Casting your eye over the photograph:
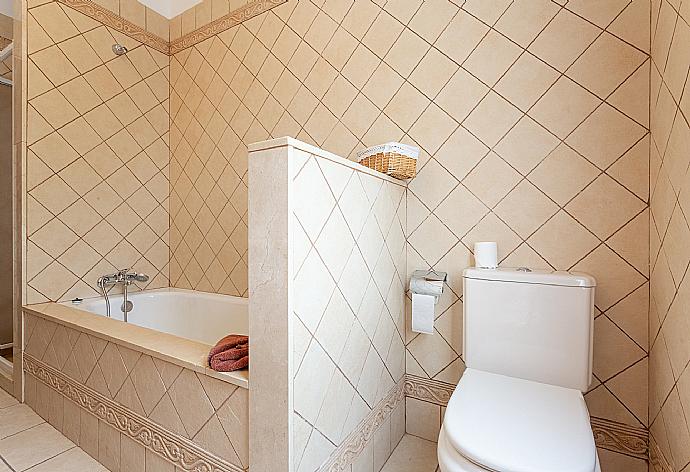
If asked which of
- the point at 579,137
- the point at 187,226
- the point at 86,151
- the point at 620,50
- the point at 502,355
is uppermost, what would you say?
the point at 620,50

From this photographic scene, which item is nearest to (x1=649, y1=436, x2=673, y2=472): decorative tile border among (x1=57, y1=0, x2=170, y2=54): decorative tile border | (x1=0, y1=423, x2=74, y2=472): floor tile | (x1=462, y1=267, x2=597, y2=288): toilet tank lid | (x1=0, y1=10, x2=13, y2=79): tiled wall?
(x1=462, y1=267, x2=597, y2=288): toilet tank lid

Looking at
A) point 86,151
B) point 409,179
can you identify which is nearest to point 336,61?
point 409,179

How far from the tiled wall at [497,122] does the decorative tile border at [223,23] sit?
71mm

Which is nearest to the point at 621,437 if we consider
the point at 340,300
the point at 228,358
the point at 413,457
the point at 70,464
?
the point at 413,457

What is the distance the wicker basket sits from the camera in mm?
1576

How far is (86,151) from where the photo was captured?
2379 millimetres

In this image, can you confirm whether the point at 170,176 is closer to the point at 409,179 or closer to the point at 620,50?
the point at 409,179

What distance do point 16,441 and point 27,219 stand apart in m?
1.15

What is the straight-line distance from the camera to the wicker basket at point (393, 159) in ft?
5.17

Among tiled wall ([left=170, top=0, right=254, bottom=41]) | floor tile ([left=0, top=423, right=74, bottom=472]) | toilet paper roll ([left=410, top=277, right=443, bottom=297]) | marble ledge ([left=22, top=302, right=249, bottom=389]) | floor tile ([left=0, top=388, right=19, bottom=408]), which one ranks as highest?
tiled wall ([left=170, top=0, right=254, bottom=41])

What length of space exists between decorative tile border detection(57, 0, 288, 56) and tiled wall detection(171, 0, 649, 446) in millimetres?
100

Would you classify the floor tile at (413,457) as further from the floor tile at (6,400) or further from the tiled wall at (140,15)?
the tiled wall at (140,15)

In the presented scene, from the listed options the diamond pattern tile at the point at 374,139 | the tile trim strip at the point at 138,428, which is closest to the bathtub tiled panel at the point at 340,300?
the diamond pattern tile at the point at 374,139

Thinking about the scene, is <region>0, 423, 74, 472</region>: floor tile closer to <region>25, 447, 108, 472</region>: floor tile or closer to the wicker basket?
<region>25, 447, 108, 472</region>: floor tile
